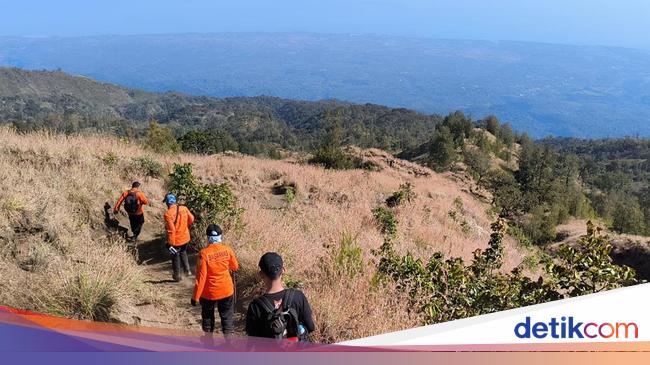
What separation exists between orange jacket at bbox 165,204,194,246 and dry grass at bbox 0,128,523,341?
711mm

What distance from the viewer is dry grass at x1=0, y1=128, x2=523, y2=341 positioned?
5.16 meters

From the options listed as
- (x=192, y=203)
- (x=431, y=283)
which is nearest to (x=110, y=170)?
(x=192, y=203)

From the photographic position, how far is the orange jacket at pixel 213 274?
5.03 meters

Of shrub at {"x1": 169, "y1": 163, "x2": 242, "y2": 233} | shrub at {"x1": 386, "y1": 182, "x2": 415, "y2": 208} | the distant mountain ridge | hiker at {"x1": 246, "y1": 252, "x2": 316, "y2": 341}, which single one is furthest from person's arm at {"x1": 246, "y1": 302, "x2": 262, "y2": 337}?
the distant mountain ridge

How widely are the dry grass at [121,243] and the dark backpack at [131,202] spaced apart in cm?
65

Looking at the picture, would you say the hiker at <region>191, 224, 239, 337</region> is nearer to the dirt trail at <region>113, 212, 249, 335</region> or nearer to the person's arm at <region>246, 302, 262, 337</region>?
the dirt trail at <region>113, 212, 249, 335</region>

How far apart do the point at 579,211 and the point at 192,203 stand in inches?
1545

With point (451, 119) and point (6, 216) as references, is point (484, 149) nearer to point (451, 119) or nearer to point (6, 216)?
point (451, 119)

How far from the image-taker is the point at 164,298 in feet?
19.8

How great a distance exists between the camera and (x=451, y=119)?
6038cm

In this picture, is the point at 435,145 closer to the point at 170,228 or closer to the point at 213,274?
the point at 170,228

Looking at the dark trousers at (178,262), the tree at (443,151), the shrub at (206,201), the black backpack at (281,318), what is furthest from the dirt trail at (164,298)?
the tree at (443,151)

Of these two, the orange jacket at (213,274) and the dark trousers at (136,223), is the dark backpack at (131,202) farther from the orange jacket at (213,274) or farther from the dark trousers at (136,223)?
the orange jacket at (213,274)

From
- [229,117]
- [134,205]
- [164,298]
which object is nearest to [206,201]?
[134,205]
